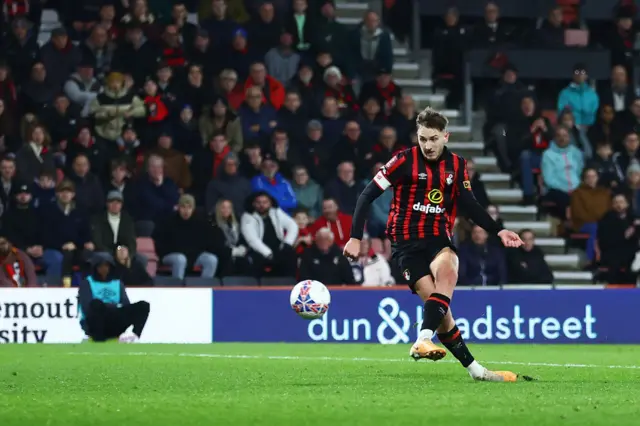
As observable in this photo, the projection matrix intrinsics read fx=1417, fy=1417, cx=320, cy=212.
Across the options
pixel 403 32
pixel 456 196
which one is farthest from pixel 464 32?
pixel 456 196

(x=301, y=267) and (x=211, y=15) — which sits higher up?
(x=211, y=15)

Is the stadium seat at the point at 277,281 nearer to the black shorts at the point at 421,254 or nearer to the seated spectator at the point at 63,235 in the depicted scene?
the seated spectator at the point at 63,235

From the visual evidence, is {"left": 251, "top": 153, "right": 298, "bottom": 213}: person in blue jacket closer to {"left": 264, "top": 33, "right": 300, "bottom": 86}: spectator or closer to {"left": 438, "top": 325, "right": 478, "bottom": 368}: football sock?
{"left": 264, "top": 33, "right": 300, "bottom": 86}: spectator

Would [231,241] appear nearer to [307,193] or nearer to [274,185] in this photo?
[274,185]

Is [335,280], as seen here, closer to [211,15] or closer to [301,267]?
[301,267]

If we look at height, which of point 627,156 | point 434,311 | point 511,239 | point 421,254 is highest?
point 627,156

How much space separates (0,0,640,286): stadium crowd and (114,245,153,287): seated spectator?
3 cm

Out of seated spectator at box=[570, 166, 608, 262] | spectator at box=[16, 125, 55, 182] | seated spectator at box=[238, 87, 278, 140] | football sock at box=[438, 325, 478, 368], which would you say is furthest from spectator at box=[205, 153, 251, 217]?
football sock at box=[438, 325, 478, 368]

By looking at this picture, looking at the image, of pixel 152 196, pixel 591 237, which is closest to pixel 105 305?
pixel 152 196

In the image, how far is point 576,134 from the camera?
2367cm

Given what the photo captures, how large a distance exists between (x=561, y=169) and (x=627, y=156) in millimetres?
1378

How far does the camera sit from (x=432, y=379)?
1037 cm

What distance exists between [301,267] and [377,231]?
1.73m

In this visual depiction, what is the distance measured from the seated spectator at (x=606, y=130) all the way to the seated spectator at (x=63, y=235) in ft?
29.6
